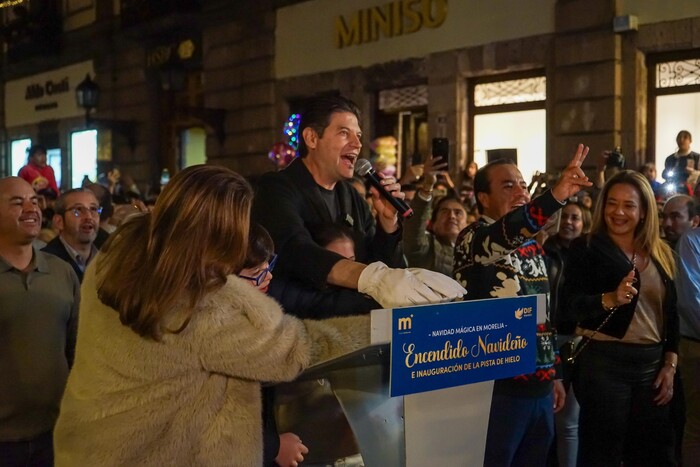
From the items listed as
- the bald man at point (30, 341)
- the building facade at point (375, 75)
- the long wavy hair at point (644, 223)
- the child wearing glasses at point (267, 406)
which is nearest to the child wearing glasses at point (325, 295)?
the child wearing glasses at point (267, 406)

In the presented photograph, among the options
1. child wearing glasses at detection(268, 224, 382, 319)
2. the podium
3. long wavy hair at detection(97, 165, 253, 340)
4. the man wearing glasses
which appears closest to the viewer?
long wavy hair at detection(97, 165, 253, 340)

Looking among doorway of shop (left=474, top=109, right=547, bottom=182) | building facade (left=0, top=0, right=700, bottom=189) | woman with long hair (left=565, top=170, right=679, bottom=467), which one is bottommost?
woman with long hair (left=565, top=170, right=679, bottom=467)

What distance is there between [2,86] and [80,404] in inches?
1026

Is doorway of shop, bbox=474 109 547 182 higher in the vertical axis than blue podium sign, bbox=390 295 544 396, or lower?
higher

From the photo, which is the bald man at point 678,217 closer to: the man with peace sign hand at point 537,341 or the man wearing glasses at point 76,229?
the man with peace sign hand at point 537,341

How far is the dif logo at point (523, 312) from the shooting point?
262 cm

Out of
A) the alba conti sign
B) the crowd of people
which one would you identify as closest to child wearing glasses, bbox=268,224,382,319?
the crowd of people

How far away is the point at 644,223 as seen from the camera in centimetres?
457

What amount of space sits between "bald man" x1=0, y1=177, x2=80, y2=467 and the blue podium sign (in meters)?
2.01

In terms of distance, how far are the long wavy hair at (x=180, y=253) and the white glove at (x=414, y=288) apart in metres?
0.46

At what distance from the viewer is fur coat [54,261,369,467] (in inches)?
88.7

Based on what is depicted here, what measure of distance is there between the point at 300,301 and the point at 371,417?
77 cm

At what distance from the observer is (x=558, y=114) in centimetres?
1103

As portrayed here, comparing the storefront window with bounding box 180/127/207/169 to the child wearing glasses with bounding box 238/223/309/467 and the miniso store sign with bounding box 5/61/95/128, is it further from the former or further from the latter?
the child wearing glasses with bounding box 238/223/309/467
